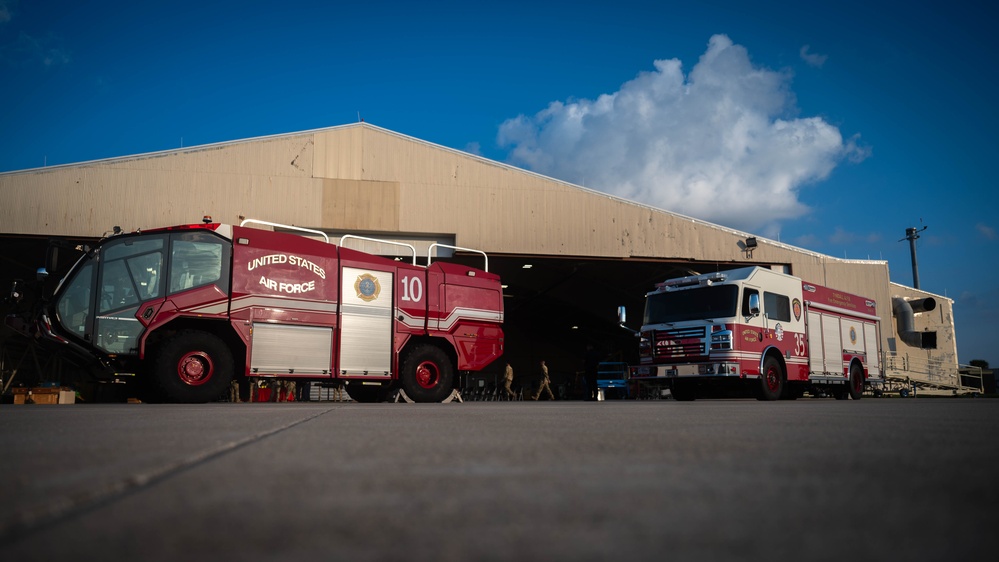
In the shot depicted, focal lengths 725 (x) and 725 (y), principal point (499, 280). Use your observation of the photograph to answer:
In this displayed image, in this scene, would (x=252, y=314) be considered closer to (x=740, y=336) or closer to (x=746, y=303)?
(x=740, y=336)

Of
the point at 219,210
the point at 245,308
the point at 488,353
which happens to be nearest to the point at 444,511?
the point at 245,308

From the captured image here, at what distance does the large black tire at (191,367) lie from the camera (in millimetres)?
10055

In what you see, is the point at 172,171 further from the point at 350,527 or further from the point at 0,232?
the point at 350,527

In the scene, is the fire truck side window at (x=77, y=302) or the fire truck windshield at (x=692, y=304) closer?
the fire truck side window at (x=77, y=302)

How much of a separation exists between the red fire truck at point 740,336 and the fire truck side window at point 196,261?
307 inches

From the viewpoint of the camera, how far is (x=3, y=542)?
49.3 inches

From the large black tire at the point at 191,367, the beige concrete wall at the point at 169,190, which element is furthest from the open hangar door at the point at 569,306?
the large black tire at the point at 191,367

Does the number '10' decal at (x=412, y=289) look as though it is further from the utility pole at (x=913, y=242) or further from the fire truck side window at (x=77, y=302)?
the utility pole at (x=913, y=242)

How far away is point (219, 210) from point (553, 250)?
29.4 ft

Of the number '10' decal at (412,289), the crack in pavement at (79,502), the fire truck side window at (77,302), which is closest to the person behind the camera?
the crack in pavement at (79,502)

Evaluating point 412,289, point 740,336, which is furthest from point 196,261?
point 740,336

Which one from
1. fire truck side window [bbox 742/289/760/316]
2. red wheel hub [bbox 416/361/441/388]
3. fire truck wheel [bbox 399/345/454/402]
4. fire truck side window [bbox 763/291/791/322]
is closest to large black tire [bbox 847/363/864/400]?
fire truck side window [bbox 763/291/791/322]

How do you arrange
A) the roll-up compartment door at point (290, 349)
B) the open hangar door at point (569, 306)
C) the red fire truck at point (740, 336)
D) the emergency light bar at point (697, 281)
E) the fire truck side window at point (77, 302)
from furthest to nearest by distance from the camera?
the open hangar door at point (569, 306)
the emergency light bar at point (697, 281)
the red fire truck at point (740, 336)
the roll-up compartment door at point (290, 349)
the fire truck side window at point (77, 302)

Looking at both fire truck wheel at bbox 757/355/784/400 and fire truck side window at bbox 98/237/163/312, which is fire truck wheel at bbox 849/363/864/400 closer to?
fire truck wheel at bbox 757/355/784/400
